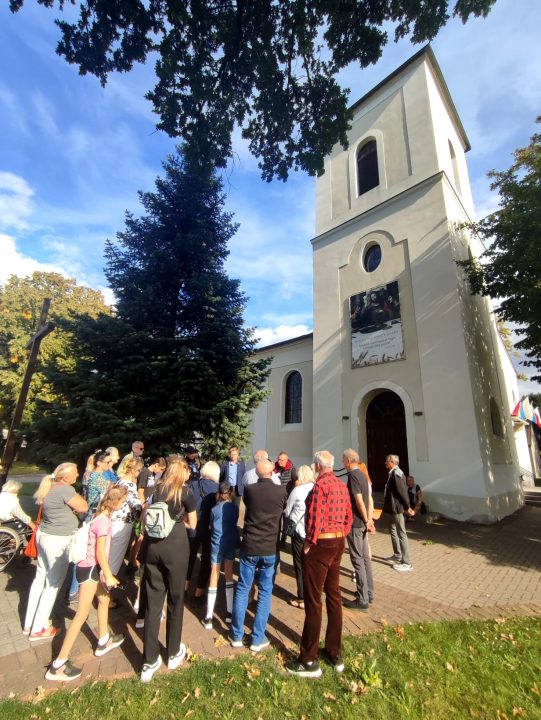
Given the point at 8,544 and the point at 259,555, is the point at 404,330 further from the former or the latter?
the point at 8,544

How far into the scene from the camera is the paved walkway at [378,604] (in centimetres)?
332

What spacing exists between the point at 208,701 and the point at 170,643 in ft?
2.03

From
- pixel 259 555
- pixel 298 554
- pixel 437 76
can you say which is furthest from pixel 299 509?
pixel 437 76

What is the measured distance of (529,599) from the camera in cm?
479

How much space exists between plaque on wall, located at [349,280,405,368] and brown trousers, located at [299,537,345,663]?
31.4ft

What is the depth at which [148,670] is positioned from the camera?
3.04 meters

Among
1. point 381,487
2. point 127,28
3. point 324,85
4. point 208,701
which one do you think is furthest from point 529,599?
point 127,28

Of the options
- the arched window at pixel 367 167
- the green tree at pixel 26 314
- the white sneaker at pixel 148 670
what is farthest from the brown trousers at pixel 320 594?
the green tree at pixel 26 314

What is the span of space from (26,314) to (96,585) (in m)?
25.1

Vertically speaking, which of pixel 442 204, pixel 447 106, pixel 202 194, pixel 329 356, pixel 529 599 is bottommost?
pixel 529 599

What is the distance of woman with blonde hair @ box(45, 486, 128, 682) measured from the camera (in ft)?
10.2

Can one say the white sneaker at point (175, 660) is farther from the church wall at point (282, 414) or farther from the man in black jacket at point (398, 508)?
the church wall at point (282, 414)

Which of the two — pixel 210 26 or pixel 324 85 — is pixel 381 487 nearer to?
pixel 324 85

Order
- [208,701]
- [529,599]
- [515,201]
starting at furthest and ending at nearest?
[515,201], [529,599], [208,701]
